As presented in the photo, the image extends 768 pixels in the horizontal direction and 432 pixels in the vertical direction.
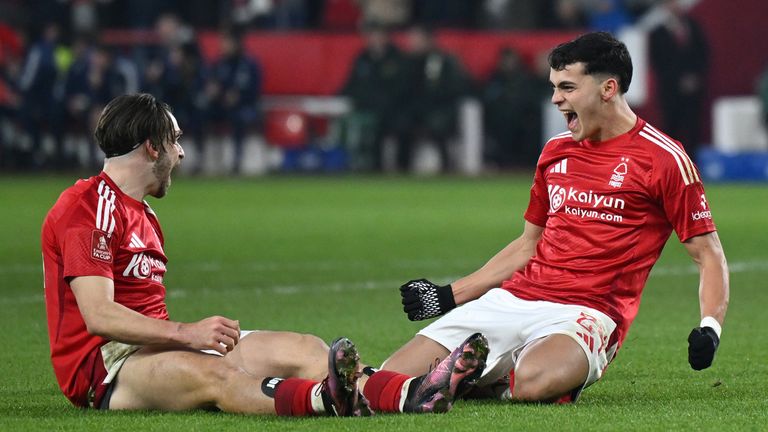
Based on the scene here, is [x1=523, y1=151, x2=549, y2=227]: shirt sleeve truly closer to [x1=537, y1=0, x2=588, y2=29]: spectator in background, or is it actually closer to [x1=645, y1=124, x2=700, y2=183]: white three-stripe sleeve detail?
[x1=645, y1=124, x2=700, y2=183]: white three-stripe sleeve detail

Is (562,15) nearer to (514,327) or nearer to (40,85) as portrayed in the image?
(40,85)

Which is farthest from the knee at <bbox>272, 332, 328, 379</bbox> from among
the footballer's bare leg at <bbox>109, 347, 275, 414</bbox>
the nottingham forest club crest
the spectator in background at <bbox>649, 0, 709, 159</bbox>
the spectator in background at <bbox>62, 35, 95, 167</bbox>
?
the spectator in background at <bbox>649, 0, 709, 159</bbox>

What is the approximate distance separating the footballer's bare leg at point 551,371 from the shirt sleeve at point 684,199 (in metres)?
0.64

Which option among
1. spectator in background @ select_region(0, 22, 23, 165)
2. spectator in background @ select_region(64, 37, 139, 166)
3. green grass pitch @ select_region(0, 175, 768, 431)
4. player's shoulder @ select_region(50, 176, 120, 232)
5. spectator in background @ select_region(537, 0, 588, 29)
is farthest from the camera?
spectator in background @ select_region(537, 0, 588, 29)

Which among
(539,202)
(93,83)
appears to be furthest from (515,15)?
(539,202)

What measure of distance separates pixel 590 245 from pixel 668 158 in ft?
1.55

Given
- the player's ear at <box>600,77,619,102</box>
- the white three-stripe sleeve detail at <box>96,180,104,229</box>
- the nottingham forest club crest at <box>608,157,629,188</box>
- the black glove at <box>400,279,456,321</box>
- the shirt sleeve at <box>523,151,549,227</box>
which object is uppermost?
the player's ear at <box>600,77,619,102</box>

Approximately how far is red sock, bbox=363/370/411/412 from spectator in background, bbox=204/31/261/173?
61.3ft

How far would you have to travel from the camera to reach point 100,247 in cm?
562

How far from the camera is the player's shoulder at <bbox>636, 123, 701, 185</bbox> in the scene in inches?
248

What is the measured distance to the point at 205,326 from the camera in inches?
219

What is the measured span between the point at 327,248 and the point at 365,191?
292 inches

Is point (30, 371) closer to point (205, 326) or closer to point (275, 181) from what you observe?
point (205, 326)

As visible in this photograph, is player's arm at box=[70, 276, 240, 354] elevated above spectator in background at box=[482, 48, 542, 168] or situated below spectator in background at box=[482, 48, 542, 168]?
above
